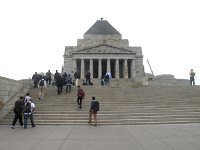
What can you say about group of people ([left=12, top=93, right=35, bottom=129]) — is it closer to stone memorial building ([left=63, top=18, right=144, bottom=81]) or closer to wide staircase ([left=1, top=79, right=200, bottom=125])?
wide staircase ([left=1, top=79, right=200, bottom=125])

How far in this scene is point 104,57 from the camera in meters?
54.0

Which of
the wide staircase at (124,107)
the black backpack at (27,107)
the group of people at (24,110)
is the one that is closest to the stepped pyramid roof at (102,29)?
the wide staircase at (124,107)

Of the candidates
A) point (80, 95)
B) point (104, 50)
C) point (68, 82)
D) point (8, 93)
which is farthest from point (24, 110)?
point (104, 50)

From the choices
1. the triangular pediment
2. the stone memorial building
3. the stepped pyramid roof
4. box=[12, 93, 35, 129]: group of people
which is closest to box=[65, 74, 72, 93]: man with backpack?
box=[12, 93, 35, 129]: group of people

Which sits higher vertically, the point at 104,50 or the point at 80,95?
the point at 104,50

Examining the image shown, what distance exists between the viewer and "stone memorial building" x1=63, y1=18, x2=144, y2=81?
177 ft

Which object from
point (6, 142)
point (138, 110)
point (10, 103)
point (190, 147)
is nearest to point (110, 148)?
point (190, 147)

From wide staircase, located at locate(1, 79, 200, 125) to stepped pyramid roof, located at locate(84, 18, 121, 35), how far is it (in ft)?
134

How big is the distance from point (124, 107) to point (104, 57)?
3591cm

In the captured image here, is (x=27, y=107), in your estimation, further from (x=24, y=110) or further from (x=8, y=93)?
(x=8, y=93)

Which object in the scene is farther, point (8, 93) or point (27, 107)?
point (8, 93)

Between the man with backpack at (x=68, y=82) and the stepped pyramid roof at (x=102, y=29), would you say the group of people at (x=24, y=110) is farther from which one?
the stepped pyramid roof at (x=102, y=29)

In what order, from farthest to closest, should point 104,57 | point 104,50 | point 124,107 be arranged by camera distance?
point 104,50 < point 104,57 < point 124,107

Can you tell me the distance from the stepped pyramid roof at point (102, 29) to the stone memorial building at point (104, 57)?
1.43m
